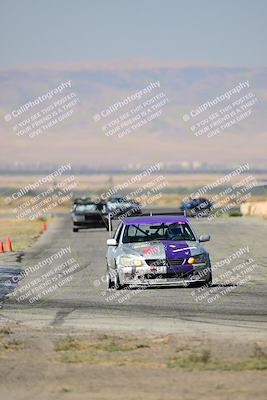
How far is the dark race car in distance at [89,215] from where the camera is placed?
53781 mm

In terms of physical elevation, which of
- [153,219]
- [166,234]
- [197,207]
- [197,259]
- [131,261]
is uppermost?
[153,219]

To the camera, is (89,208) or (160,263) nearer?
(160,263)

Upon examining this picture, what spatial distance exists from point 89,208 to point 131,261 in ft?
114

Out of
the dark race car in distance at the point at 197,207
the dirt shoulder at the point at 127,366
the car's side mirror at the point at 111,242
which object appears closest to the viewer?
the dirt shoulder at the point at 127,366

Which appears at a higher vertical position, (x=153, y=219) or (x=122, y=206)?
(x=153, y=219)

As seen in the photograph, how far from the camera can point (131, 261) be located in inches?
786

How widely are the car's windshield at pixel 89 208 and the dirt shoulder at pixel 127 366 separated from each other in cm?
4016

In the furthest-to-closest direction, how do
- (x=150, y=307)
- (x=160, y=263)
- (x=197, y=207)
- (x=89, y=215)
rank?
(x=197, y=207)
(x=89, y=215)
(x=160, y=263)
(x=150, y=307)

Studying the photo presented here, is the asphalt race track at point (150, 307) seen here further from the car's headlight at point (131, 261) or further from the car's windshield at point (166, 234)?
the car's windshield at point (166, 234)

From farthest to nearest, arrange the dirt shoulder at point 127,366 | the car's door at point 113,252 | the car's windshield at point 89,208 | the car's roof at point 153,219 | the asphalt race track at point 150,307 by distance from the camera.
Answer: the car's windshield at point 89,208 < the car's roof at point 153,219 < the car's door at point 113,252 < the asphalt race track at point 150,307 < the dirt shoulder at point 127,366

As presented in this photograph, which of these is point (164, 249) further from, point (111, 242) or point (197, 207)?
point (197, 207)

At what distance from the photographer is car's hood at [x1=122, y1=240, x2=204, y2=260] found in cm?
1989

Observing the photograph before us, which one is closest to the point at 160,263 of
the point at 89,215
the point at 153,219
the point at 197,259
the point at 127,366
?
the point at 197,259

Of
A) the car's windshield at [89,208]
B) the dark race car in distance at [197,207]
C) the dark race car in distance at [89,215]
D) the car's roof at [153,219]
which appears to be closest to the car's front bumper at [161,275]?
the car's roof at [153,219]
